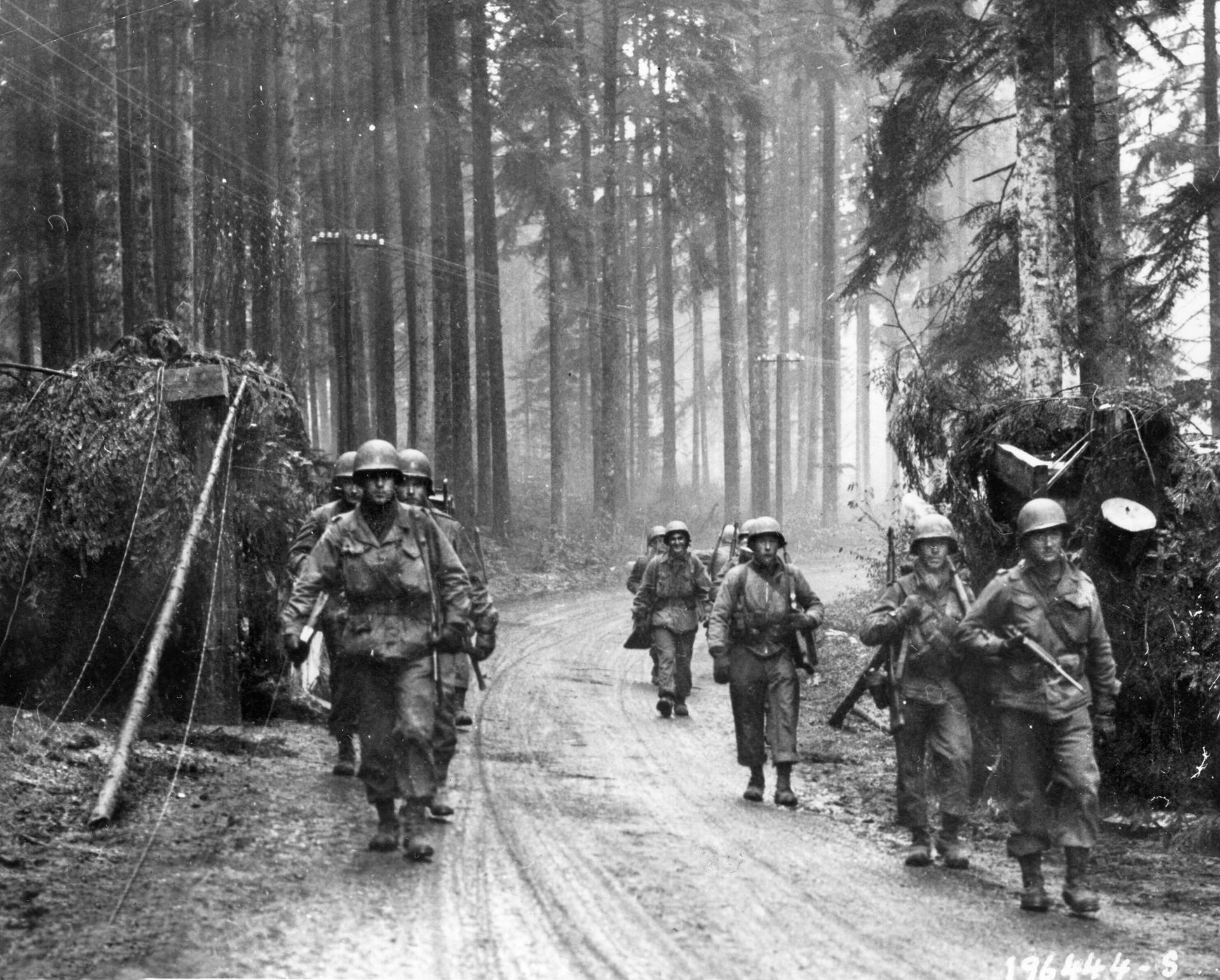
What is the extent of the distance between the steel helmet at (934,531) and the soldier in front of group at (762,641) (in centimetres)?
163

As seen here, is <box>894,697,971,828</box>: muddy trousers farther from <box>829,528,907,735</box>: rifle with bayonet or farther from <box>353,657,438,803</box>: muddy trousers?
<box>353,657,438,803</box>: muddy trousers

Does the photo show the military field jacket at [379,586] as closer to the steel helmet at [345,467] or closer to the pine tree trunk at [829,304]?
the steel helmet at [345,467]

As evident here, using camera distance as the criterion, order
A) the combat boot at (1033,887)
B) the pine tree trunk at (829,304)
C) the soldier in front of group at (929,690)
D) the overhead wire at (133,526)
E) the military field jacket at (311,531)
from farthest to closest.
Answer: the pine tree trunk at (829,304)
the military field jacket at (311,531)
the overhead wire at (133,526)
the soldier in front of group at (929,690)
the combat boot at (1033,887)

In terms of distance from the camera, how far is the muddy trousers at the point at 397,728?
7.94m

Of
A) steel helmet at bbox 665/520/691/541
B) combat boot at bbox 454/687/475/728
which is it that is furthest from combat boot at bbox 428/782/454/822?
steel helmet at bbox 665/520/691/541

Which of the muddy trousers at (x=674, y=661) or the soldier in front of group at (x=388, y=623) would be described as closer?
the soldier in front of group at (x=388, y=623)

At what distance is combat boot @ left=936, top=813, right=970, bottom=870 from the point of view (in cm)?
813

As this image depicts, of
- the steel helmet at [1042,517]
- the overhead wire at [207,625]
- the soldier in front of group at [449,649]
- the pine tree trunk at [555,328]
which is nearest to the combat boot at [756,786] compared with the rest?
the soldier in front of group at [449,649]

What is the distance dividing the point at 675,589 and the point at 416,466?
4888mm

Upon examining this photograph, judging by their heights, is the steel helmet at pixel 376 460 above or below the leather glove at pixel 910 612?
above

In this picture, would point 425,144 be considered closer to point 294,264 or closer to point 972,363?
point 294,264

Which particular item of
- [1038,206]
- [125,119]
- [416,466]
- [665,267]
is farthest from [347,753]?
[665,267]

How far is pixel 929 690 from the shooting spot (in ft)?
27.9

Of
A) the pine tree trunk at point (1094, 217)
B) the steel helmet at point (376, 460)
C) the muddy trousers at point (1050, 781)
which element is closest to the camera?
the muddy trousers at point (1050, 781)
